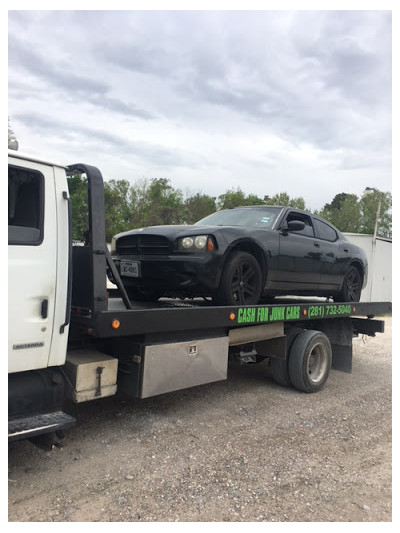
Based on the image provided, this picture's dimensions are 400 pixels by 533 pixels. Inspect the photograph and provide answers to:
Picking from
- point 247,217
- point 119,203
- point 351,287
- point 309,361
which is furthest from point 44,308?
point 119,203

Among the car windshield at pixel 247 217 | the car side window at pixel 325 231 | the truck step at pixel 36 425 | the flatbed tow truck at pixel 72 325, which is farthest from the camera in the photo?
the car side window at pixel 325 231

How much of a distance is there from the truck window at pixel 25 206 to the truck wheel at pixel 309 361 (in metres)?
3.86

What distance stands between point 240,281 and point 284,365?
5.36 feet

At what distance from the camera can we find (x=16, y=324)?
3078mm

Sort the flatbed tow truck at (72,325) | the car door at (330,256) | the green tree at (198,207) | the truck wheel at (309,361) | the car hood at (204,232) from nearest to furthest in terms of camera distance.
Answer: the flatbed tow truck at (72,325) < the car hood at (204,232) < the truck wheel at (309,361) < the car door at (330,256) < the green tree at (198,207)

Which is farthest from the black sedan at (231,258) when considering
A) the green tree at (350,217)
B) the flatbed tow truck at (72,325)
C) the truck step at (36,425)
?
the green tree at (350,217)

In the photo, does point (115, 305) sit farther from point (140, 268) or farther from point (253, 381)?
point (253, 381)

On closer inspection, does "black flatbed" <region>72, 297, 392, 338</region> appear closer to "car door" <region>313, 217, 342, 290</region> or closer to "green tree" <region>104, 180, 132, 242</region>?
"car door" <region>313, 217, 342, 290</region>

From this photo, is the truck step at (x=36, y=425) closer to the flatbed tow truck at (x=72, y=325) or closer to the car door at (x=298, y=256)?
the flatbed tow truck at (x=72, y=325)

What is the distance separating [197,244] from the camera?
469cm

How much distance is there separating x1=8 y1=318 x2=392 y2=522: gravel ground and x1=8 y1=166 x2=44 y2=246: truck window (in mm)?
1797

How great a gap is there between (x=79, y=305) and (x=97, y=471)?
4.29 ft

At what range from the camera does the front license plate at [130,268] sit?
4.88m

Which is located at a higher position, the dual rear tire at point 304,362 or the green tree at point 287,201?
the green tree at point 287,201
